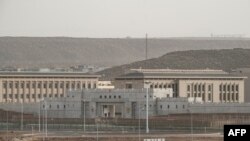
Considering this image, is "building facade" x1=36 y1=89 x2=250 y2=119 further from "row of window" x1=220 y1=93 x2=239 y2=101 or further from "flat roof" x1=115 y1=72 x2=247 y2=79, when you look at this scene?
"row of window" x1=220 y1=93 x2=239 y2=101

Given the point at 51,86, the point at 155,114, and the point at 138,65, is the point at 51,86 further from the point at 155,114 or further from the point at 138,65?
the point at 138,65

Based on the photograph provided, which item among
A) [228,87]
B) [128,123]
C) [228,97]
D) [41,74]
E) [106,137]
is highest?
[41,74]

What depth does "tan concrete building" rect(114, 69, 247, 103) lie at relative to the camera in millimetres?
122062

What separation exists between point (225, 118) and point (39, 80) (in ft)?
92.5

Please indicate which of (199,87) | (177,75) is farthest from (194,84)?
(177,75)

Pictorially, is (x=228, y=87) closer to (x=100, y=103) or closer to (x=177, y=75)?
(x=177, y=75)

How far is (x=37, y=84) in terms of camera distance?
124 meters

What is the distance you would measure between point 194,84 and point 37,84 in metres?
12.5

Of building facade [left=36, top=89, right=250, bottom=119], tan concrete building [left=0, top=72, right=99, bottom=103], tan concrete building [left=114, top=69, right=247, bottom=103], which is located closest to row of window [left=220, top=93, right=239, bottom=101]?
tan concrete building [left=114, top=69, right=247, bottom=103]

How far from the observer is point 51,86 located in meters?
125

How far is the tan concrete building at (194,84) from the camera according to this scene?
122 meters

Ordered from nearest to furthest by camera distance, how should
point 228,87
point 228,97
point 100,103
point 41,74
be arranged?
1. point 100,103
2. point 228,97
3. point 228,87
4. point 41,74

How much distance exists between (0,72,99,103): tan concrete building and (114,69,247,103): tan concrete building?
3.22 meters

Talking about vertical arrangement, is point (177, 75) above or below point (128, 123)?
above
